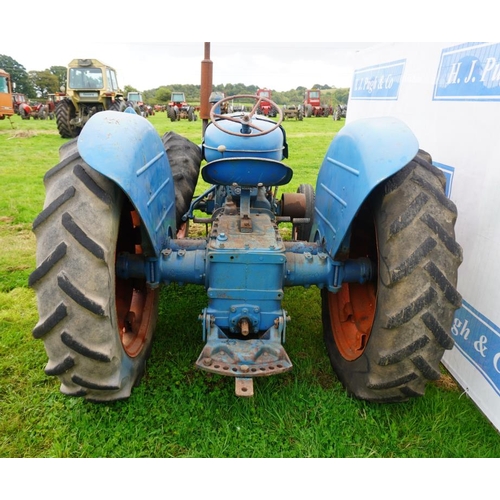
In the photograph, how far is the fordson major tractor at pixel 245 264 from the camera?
188cm

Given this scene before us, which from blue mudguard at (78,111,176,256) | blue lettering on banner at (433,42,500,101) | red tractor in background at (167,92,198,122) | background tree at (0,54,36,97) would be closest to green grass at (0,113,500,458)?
blue mudguard at (78,111,176,256)

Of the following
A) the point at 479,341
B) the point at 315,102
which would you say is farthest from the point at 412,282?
the point at 315,102

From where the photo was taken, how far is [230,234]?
2498mm

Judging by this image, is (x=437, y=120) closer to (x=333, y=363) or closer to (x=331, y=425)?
(x=333, y=363)

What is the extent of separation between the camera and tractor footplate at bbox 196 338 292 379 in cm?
Result: 210

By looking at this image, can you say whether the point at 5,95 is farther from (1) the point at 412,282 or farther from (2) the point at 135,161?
(1) the point at 412,282

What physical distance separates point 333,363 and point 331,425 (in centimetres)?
48

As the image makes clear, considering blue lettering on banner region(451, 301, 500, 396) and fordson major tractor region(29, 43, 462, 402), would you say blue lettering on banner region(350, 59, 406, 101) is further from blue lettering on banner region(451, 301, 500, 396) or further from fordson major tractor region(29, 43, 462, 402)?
blue lettering on banner region(451, 301, 500, 396)

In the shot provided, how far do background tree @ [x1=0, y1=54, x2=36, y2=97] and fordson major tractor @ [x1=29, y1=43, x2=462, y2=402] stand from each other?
52.7 metres

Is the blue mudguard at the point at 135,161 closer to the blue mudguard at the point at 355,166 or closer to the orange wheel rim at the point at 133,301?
the orange wheel rim at the point at 133,301

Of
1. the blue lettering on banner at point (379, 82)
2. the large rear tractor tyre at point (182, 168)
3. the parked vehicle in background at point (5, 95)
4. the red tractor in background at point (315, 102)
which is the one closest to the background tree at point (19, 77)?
the red tractor in background at point (315, 102)

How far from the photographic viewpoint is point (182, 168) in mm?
4043

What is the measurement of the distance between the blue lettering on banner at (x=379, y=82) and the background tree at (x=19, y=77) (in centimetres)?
5076

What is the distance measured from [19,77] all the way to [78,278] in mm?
54091
